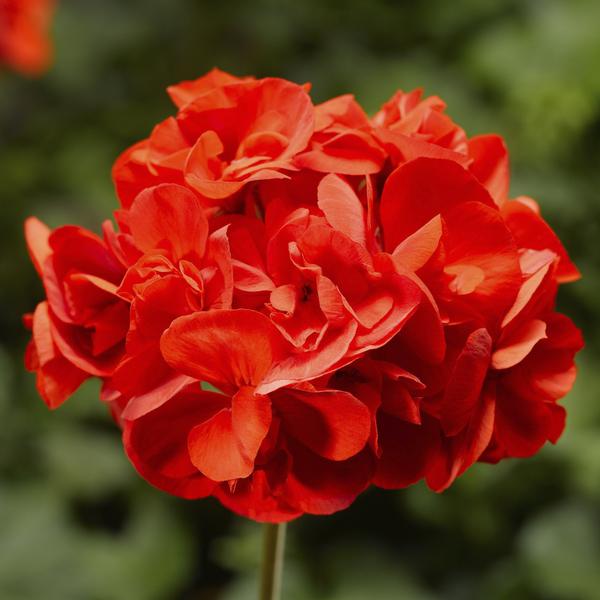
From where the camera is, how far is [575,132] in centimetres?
139

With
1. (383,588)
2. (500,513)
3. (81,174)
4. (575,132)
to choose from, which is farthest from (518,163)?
(81,174)

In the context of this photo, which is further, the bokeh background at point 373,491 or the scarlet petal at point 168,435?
the bokeh background at point 373,491

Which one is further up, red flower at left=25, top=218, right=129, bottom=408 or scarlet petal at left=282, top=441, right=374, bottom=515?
red flower at left=25, top=218, right=129, bottom=408

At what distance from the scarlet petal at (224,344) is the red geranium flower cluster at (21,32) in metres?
1.21

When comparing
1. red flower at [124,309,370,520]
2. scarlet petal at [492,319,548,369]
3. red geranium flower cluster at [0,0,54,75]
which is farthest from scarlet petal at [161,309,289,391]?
red geranium flower cluster at [0,0,54,75]

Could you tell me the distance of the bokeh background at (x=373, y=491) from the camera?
3.83ft

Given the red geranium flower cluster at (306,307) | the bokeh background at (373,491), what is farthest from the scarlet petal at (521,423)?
the bokeh background at (373,491)


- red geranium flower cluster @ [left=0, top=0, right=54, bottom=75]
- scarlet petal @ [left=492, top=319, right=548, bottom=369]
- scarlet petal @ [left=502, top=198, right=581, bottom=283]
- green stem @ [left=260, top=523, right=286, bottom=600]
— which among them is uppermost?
scarlet petal @ [left=502, top=198, right=581, bottom=283]

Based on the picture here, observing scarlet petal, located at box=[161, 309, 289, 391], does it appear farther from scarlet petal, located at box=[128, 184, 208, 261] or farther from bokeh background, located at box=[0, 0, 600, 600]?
bokeh background, located at box=[0, 0, 600, 600]

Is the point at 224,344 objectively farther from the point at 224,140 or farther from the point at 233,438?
the point at 224,140

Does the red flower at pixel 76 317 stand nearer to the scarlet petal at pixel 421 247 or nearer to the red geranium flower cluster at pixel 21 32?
the scarlet petal at pixel 421 247

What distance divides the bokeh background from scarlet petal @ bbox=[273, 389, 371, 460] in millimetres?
675

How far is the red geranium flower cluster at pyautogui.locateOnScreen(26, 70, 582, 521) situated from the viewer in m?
0.47

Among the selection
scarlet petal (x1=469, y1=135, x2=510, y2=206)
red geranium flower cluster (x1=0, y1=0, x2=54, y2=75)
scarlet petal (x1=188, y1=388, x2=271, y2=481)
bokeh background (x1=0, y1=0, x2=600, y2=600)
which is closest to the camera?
scarlet petal (x1=188, y1=388, x2=271, y2=481)
